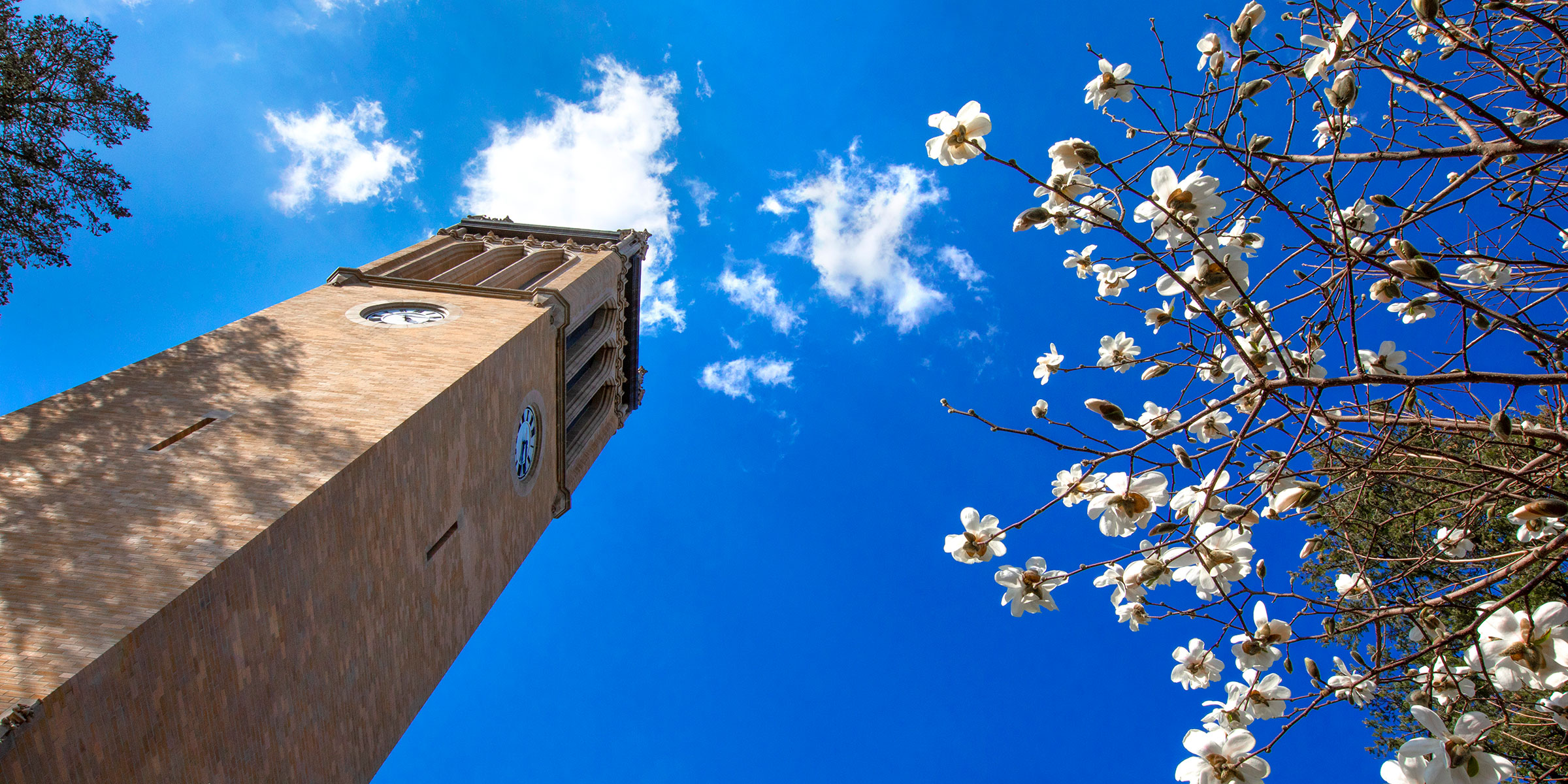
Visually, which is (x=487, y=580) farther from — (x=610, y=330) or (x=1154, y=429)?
(x=1154, y=429)

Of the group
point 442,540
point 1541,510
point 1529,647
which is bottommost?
point 1529,647

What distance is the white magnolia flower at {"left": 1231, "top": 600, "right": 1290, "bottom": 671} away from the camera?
3539 millimetres

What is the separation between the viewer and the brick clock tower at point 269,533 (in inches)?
238

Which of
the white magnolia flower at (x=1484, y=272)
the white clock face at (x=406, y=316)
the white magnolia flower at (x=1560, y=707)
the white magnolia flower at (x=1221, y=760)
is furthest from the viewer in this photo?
the white clock face at (x=406, y=316)

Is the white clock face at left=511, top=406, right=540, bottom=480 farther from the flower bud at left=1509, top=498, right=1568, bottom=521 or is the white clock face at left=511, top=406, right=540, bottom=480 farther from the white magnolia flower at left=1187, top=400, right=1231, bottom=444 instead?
the flower bud at left=1509, top=498, right=1568, bottom=521

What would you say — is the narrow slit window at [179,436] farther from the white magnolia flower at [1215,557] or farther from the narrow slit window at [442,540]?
the white magnolia flower at [1215,557]

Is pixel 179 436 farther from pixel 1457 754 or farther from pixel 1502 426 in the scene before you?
pixel 1502 426

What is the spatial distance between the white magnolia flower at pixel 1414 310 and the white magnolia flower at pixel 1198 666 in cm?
235

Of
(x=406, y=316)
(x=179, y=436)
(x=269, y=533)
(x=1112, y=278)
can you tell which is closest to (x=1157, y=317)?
(x=1112, y=278)

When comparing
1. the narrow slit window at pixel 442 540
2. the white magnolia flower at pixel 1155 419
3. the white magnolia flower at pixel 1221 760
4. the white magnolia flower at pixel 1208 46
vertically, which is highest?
the narrow slit window at pixel 442 540

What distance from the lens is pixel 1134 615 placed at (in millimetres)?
3875

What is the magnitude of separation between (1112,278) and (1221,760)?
262cm

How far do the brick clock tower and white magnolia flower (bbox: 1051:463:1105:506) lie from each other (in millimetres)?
7410

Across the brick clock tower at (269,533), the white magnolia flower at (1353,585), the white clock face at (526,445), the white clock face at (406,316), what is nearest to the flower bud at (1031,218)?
the white magnolia flower at (1353,585)
